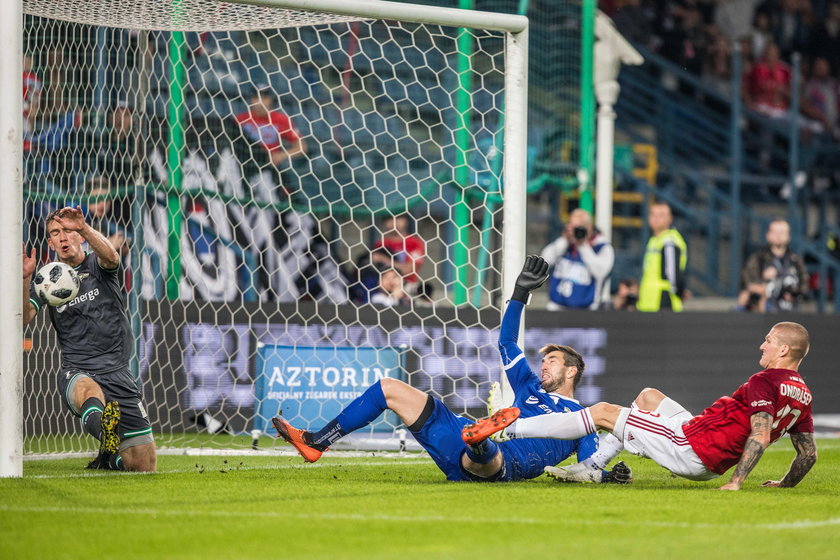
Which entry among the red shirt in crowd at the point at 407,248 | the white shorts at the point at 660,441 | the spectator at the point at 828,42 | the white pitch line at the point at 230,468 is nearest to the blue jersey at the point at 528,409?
the white shorts at the point at 660,441

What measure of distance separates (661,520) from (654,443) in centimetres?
134

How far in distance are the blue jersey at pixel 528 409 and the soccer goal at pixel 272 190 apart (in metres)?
0.82

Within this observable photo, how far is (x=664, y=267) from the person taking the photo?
→ 41.3 ft

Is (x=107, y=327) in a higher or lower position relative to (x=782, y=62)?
lower

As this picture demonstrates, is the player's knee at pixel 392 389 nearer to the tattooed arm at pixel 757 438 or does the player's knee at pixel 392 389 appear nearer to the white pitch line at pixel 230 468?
the white pitch line at pixel 230 468

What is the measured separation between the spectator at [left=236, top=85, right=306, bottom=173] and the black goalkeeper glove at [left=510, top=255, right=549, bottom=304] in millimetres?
3983

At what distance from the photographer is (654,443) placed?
6.93 metres

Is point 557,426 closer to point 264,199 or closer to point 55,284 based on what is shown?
point 55,284

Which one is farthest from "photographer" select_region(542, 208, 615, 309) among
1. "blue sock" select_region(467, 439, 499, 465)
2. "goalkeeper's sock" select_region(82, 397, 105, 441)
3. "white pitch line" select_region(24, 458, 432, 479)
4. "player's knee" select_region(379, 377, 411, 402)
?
"goalkeeper's sock" select_region(82, 397, 105, 441)

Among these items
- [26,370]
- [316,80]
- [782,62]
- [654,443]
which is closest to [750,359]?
[316,80]

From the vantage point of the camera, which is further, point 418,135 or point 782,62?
point 782,62

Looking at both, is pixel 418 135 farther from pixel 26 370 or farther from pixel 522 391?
pixel 522 391

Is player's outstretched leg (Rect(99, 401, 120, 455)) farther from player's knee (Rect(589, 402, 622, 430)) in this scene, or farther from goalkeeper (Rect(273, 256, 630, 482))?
player's knee (Rect(589, 402, 622, 430))

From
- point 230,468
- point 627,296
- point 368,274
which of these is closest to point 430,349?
point 368,274
